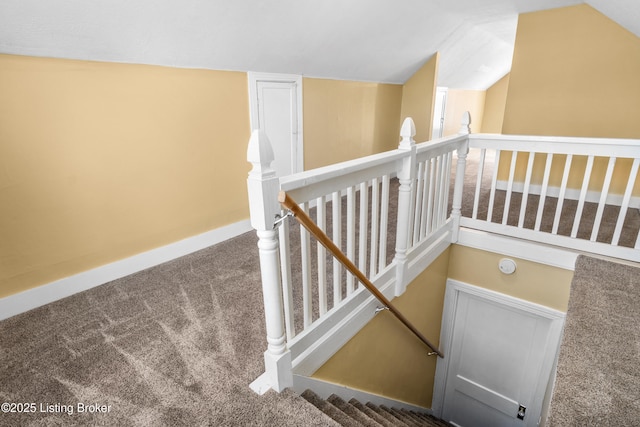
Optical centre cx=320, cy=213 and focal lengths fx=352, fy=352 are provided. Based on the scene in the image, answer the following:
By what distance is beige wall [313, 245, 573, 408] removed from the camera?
246 centimetres

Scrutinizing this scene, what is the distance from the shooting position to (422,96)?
5527 millimetres

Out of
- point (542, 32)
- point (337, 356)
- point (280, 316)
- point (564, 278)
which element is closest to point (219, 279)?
point (337, 356)

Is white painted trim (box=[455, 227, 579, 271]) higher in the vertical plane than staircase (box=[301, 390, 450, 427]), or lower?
higher

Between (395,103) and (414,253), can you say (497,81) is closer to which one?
(395,103)

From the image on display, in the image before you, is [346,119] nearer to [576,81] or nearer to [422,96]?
[422,96]

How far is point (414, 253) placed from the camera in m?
2.94

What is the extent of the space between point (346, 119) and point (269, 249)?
3.60 metres

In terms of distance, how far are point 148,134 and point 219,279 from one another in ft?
4.15

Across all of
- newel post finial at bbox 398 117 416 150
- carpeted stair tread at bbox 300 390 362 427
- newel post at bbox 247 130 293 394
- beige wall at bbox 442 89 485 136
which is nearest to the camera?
newel post at bbox 247 130 293 394

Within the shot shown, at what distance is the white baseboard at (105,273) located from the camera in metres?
2.34

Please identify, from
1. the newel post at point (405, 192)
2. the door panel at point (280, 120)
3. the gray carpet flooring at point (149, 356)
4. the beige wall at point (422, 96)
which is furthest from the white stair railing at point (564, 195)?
→ the gray carpet flooring at point (149, 356)

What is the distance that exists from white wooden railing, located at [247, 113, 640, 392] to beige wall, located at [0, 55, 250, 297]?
3.81 ft

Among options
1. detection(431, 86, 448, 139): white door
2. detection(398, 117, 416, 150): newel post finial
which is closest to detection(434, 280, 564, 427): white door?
detection(398, 117, 416, 150): newel post finial

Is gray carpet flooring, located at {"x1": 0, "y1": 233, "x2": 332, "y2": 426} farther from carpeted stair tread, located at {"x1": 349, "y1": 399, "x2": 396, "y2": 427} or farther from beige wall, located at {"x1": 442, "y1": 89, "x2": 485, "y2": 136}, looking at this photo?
beige wall, located at {"x1": 442, "y1": 89, "x2": 485, "y2": 136}
